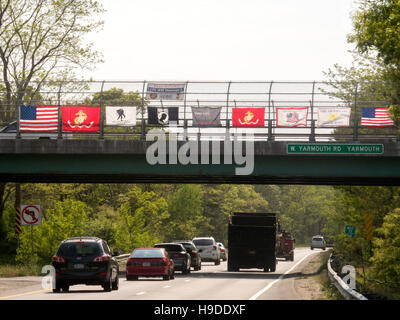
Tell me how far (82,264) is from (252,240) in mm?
18848

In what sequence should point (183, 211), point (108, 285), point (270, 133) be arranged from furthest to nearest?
point (183, 211)
point (270, 133)
point (108, 285)

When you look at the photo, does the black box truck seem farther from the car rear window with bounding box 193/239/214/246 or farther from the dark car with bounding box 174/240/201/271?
the car rear window with bounding box 193/239/214/246

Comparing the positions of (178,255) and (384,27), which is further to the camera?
(178,255)

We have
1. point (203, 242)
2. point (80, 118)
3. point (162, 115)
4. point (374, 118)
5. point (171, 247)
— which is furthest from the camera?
point (203, 242)

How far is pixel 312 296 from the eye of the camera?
2364cm

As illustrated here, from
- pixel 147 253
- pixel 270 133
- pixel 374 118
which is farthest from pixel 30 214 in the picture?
pixel 374 118

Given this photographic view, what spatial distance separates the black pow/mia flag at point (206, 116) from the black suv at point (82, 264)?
12.6 m

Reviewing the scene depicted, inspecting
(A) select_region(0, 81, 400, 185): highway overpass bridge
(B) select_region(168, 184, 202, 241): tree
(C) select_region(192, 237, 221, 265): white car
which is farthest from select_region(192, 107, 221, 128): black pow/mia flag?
(B) select_region(168, 184, 202, 241): tree

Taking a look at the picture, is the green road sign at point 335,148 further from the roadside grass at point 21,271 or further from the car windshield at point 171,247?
the roadside grass at point 21,271

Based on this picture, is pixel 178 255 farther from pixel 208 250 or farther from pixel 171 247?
pixel 208 250

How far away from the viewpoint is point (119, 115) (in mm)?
35875

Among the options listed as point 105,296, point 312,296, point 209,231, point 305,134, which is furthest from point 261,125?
point 209,231

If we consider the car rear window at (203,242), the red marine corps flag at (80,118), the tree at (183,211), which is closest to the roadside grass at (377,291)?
the red marine corps flag at (80,118)
